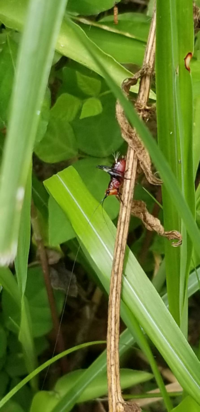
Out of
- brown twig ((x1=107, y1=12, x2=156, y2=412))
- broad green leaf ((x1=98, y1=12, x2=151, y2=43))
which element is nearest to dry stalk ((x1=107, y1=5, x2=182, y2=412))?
brown twig ((x1=107, y1=12, x2=156, y2=412))

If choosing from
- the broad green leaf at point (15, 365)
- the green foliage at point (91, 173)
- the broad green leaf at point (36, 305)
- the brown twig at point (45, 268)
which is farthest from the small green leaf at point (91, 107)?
the broad green leaf at point (15, 365)

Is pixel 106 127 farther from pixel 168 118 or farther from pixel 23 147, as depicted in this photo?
pixel 23 147

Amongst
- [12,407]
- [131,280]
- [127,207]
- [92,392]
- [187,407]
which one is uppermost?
[127,207]

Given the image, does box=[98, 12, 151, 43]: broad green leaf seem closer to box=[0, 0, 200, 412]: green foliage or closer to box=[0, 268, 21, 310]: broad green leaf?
box=[0, 0, 200, 412]: green foliage

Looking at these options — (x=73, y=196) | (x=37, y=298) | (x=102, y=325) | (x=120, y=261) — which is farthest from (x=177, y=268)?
(x=102, y=325)

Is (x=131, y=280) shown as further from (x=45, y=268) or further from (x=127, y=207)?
(x=45, y=268)

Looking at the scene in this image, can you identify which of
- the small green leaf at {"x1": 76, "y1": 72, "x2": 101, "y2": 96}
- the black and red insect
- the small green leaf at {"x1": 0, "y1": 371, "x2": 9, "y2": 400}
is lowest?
the small green leaf at {"x1": 0, "y1": 371, "x2": 9, "y2": 400}

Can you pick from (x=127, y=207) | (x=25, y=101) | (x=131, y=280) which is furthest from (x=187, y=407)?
(x=25, y=101)
